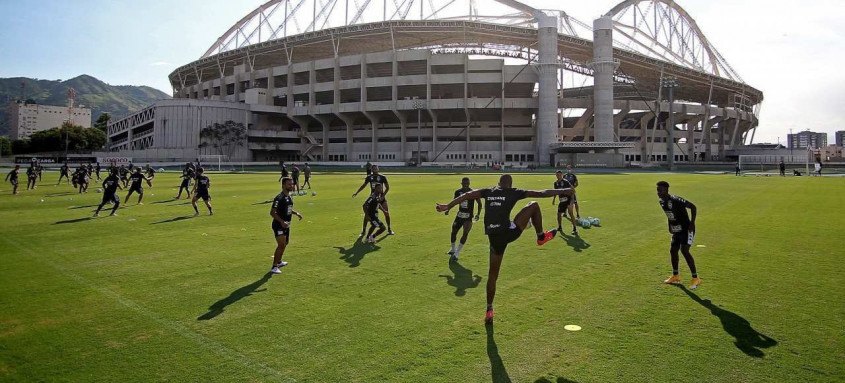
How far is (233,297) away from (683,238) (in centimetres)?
762

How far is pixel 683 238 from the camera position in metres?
8.48

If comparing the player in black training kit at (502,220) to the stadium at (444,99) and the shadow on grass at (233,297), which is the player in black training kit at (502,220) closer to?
the shadow on grass at (233,297)

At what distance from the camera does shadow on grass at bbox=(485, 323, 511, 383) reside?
488cm

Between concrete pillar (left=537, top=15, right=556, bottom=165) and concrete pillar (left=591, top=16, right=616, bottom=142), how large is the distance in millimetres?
7829

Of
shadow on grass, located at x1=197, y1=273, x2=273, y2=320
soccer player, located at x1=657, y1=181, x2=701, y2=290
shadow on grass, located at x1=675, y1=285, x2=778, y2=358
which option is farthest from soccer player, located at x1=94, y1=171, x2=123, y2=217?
shadow on grass, located at x1=675, y1=285, x2=778, y2=358

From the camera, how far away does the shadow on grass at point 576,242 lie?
459 inches

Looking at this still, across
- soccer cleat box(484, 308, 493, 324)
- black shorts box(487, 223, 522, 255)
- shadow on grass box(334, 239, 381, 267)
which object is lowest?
soccer cleat box(484, 308, 493, 324)

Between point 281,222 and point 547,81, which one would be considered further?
point 547,81

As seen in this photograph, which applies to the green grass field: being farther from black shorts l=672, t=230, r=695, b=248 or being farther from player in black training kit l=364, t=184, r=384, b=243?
black shorts l=672, t=230, r=695, b=248

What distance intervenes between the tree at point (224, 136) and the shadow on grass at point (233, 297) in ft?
292

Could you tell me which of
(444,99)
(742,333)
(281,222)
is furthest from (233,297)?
(444,99)

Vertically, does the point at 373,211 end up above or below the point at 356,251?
above

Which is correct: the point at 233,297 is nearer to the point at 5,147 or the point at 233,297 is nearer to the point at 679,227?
the point at 679,227

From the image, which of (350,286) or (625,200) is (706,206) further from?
(350,286)
